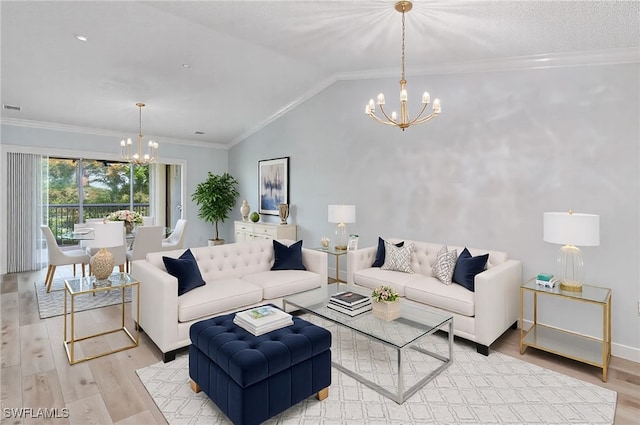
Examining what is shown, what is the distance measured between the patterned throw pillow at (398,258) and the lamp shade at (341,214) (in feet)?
2.76

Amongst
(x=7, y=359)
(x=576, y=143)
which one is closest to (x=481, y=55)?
(x=576, y=143)

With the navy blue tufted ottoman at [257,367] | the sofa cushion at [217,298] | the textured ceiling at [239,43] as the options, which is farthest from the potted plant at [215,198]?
the navy blue tufted ottoman at [257,367]

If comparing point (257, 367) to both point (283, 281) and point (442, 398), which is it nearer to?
point (442, 398)

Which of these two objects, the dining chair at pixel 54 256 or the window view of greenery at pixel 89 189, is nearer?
the dining chair at pixel 54 256

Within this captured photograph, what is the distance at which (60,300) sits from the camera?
436cm

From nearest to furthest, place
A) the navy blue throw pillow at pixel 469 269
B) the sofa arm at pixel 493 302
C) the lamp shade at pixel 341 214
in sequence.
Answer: the sofa arm at pixel 493 302, the navy blue throw pillow at pixel 469 269, the lamp shade at pixel 341 214

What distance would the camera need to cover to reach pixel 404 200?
4641mm

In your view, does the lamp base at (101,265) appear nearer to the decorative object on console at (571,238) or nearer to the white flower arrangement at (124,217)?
the white flower arrangement at (124,217)

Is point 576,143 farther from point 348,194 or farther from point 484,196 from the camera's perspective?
point 348,194

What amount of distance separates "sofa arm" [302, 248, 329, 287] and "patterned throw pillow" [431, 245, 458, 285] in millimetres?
1264

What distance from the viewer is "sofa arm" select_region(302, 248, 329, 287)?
163 inches

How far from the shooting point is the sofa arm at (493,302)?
2.95 meters

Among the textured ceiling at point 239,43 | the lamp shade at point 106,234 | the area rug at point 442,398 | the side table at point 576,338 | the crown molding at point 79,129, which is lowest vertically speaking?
the area rug at point 442,398

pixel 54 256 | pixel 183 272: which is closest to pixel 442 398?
pixel 183 272
